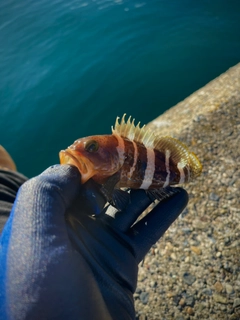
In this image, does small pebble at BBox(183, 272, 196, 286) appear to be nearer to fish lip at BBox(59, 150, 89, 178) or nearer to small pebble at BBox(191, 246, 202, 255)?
small pebble at BBox(191, 246, 202, 255)

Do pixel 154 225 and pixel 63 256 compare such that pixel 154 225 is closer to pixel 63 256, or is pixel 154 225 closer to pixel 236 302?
pixel 63 256

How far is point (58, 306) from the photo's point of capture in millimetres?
1520

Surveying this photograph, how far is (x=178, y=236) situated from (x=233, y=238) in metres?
0.67

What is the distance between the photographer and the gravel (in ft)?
9.65

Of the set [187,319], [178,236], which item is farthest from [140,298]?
[178,236]

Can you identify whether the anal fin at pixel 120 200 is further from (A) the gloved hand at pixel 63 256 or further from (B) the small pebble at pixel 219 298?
(B) the small pebble at pixel 219 298

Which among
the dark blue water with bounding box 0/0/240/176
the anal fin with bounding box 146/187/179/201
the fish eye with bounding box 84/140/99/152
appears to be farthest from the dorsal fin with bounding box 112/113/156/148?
the dark blue water with bounding box 0/0/240/176

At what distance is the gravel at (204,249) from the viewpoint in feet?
9.65

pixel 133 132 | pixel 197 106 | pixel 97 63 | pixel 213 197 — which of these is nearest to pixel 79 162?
pixel 133 132

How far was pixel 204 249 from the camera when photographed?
3.33 meters

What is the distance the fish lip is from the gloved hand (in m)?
0.07

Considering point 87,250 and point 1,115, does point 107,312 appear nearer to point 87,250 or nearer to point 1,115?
point 87,250

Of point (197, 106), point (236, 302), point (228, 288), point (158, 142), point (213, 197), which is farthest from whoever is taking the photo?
point (197, 106)

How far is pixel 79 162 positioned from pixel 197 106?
410cm
